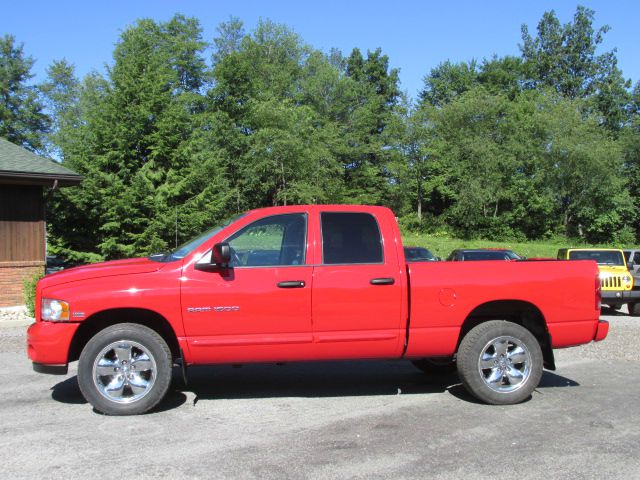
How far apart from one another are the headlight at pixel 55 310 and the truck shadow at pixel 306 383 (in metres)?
1.11

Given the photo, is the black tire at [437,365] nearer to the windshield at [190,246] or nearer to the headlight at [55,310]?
the windshield at [190,246]

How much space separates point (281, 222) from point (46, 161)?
12.6m

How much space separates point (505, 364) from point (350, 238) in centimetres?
207

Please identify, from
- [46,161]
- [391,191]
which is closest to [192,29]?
[391,191]

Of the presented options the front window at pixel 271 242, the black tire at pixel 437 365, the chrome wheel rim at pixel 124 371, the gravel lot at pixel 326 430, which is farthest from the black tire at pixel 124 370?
the black tire at pixel 437 365

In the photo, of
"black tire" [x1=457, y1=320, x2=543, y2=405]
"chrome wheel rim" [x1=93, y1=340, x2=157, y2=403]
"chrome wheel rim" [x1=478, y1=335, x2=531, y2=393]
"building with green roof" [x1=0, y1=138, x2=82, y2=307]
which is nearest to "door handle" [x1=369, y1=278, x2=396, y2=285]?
"black tire" [x1=457, y1=320, x2=543, y2=405]

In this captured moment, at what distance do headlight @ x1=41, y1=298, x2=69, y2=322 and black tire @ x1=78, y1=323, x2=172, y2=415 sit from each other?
35cm

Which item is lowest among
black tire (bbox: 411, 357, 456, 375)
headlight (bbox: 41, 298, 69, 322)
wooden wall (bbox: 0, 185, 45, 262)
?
black tire (bbox: 411, 357, 456, 375)

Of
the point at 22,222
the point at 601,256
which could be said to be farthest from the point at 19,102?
the point at 601,256

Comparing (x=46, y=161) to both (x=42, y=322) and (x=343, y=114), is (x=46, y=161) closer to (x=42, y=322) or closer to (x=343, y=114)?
(x=42, y=322)

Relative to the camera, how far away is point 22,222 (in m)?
15.4

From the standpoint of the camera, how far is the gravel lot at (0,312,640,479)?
442 cm

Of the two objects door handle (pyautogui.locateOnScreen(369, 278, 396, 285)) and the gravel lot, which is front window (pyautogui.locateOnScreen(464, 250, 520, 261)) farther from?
door handle (pyautogui.locateOnScreen(369, 278, 396, 285))

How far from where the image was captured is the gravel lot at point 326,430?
4422 millimetres
